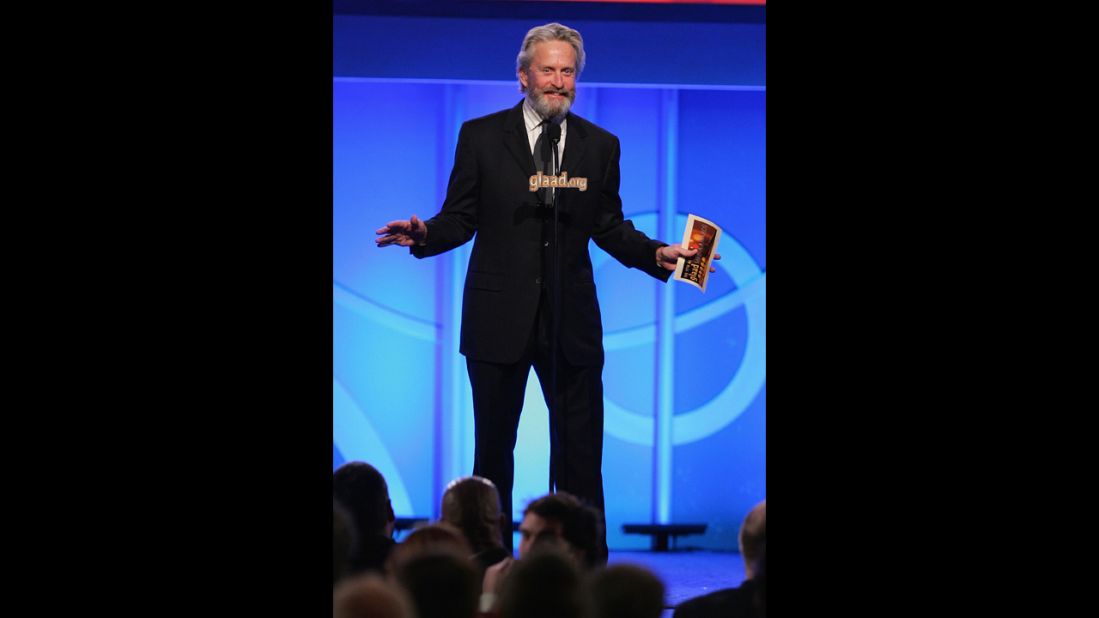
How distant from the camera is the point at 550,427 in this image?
447 centimetres

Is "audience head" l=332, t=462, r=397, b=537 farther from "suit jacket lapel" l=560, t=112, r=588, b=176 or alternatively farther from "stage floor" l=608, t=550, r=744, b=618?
"suit jacket lapel" l=560, t=112, r=588, b=176

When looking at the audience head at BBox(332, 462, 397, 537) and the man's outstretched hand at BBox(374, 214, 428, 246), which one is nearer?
the audience head at BBox(332, 462, 397, 537)

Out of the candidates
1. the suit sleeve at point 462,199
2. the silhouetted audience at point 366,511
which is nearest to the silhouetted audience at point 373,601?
the silhouetted audience at point 366,511

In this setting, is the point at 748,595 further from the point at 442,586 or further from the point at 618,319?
the point at 618,319

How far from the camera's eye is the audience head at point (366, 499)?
13.2 ft

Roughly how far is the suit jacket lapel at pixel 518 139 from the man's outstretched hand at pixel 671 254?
0.49 meters

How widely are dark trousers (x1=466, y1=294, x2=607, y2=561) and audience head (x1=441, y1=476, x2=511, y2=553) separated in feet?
1.20

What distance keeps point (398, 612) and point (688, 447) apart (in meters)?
2.97

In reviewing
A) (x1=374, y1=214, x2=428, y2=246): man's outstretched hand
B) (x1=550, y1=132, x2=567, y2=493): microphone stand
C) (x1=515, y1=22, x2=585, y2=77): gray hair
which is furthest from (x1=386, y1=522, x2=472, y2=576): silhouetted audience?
(x1=515, y1=22, x2=585, y2=77): gray hair

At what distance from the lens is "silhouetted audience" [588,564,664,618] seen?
355 cm
